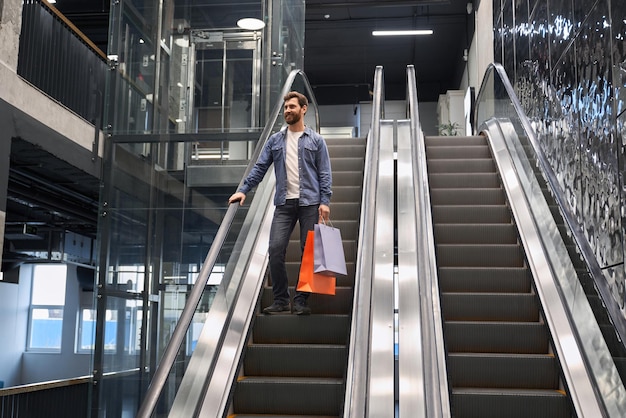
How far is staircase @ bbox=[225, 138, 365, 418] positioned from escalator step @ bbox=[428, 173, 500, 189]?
5.98ft

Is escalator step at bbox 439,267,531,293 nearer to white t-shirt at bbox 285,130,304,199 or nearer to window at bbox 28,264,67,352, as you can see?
white t-shirt at bbox 285,130,304,199

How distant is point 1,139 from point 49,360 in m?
15.0

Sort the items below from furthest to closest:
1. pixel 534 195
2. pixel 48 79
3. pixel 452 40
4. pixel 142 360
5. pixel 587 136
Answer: pixel 452 40
pixel 48 79
pixel 142 360
pixel 534 195
pixel 587 136

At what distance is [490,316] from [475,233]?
1.23m

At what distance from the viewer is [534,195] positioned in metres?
5.87

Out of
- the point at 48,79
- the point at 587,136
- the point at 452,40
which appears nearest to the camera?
the point at 587,136

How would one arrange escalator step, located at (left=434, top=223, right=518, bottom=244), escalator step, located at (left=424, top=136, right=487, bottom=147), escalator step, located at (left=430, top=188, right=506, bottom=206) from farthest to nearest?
escalator step, located at (left=424, top=136, right=487, bottom=147)
escalator step, located at (left=430, top=188, right=506, bottom=206)
escalator step, located at (left=434, top=223, right=518, bottom=244)

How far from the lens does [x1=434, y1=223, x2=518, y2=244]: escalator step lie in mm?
5973

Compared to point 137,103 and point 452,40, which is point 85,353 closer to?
point 452,40

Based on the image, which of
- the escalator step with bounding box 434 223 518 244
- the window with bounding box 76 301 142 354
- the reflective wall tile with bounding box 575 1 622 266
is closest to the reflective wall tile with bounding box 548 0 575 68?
the reflective wall tile with bounding box 575 1 622 266

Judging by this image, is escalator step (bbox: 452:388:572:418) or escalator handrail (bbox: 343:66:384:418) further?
escalator step (bbox: 452:388:572:418)

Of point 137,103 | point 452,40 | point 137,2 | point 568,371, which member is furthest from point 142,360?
point 452,40

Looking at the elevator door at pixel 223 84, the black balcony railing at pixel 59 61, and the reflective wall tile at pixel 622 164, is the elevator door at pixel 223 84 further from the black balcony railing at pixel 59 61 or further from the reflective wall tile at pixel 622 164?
the reflective wall tile at pixel 622 164

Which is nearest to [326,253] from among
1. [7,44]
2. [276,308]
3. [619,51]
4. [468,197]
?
[276,308]
